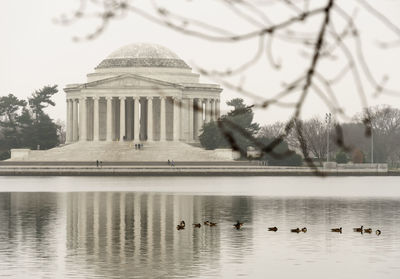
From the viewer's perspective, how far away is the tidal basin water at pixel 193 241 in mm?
31906

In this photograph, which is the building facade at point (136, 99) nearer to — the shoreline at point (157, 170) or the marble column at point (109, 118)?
the marble column at point (109, 118)

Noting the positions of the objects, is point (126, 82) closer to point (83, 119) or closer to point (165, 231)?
point (83, 119)

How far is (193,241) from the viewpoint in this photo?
42.6 meters

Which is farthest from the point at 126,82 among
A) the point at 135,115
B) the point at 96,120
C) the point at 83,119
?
the point at 83,119

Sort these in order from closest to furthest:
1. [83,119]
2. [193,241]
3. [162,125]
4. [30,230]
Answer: [193,241], [30,230], [162,125], [83,119]

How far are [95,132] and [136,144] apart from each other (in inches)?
642

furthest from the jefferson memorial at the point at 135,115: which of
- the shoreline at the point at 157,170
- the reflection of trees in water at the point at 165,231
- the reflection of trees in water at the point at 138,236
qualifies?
the reflection of trees in water at the point at 138,236

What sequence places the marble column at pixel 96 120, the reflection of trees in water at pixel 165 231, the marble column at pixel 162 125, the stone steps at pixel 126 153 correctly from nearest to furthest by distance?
the reflection of trees in water at pixel 165 231
the stone steps at pixel 126 153
the marble column at pixel 96 120
the marble column at pixel 162 125

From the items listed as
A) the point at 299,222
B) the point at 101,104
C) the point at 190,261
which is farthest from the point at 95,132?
the point at 190,261

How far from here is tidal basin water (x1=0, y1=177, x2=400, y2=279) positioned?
31906mm

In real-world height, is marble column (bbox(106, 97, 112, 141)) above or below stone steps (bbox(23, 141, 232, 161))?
above

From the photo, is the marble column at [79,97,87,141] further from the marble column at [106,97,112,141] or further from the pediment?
the marble column at [106,97,112,141]

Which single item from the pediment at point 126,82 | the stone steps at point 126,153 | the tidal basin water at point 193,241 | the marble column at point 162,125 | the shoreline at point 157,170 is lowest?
the tidal basin water at point 193,241

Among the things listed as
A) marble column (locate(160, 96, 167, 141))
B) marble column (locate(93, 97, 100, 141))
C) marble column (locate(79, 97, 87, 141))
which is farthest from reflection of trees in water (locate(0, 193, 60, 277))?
marble column (locate(79, 97, 87, 141))
